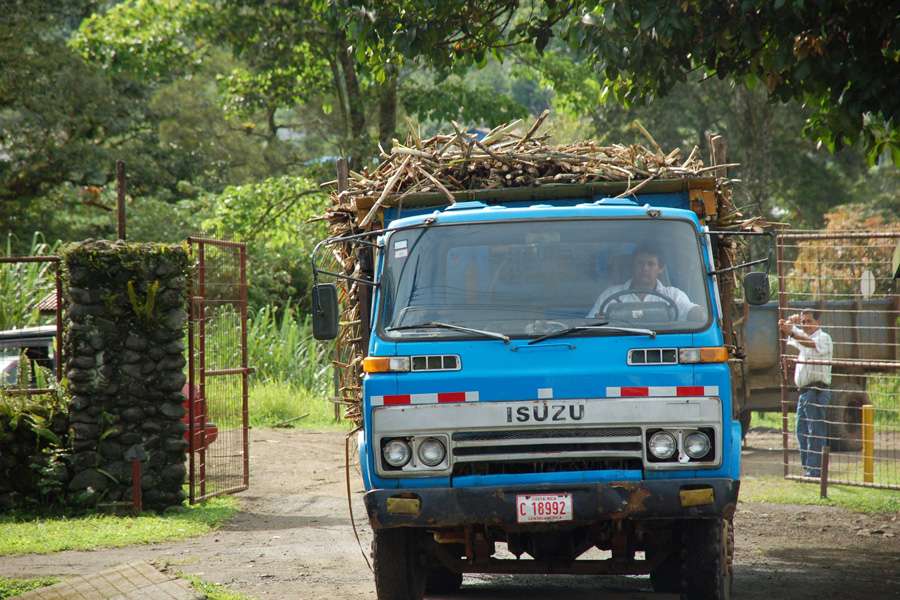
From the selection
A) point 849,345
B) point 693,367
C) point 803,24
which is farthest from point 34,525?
point 849,345

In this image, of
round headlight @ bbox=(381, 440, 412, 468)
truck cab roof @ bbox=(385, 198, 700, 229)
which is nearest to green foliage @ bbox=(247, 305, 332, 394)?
truck cab roof @ bbox=(385, 198, 700, 229)

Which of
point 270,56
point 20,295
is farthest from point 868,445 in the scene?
point 270,56

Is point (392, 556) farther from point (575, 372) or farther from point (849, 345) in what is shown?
point (849, 345)

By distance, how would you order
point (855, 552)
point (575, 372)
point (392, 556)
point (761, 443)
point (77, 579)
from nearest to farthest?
point (575, 372) → point (392, 556) → point (77, 579) → point (855, 552) → point (761, 443)

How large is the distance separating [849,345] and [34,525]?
32.7 feet

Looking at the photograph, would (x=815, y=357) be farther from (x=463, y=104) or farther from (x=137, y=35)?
(x=137, y=35)

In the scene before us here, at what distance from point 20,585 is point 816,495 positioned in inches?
330

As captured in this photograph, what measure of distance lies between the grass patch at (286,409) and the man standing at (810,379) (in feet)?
27.9

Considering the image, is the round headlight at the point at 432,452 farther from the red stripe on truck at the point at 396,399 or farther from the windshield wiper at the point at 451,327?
the windshield wiper at the point at 451,327

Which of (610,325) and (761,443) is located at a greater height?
(610,325)

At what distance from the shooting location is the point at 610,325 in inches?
275

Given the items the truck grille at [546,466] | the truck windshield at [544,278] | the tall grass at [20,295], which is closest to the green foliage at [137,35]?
the tall grass at [20,295]

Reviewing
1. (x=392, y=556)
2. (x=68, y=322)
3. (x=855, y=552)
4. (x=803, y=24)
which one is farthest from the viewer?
(x=68, y=322)

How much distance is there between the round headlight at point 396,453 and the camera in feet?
22.6
